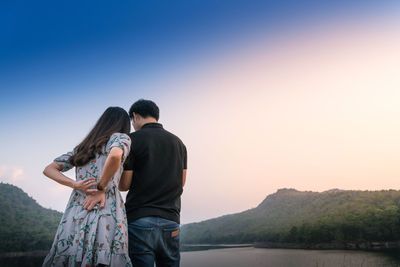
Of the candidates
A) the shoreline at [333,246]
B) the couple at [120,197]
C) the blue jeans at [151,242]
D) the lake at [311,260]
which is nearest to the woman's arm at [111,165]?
the couple at [120,197]

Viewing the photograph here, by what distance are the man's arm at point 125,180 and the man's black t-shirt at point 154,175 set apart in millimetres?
30

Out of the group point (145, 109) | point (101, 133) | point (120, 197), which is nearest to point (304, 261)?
point (145, 109)

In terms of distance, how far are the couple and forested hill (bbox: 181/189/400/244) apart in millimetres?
75133

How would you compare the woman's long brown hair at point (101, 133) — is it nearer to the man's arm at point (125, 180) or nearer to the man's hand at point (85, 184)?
the man's hand at point (85, 184)

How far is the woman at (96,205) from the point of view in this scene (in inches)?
74.0

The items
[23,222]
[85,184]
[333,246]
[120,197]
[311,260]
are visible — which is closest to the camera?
[85,184]

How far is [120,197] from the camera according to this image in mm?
2145

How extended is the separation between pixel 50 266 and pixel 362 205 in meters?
111

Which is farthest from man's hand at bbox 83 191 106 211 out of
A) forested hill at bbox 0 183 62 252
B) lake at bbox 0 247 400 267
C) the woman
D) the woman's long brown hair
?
forested hill at bbox 0 183 62 252

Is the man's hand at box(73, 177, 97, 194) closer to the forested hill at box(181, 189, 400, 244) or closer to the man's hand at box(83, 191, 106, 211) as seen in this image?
the man's hand at box(83, 191, 106, 211)

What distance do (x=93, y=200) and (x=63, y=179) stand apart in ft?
1.06

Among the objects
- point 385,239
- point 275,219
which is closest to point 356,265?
point 385,239

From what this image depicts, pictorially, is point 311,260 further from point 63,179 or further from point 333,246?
point 63,179

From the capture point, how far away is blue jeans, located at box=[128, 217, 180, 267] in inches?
84.4
